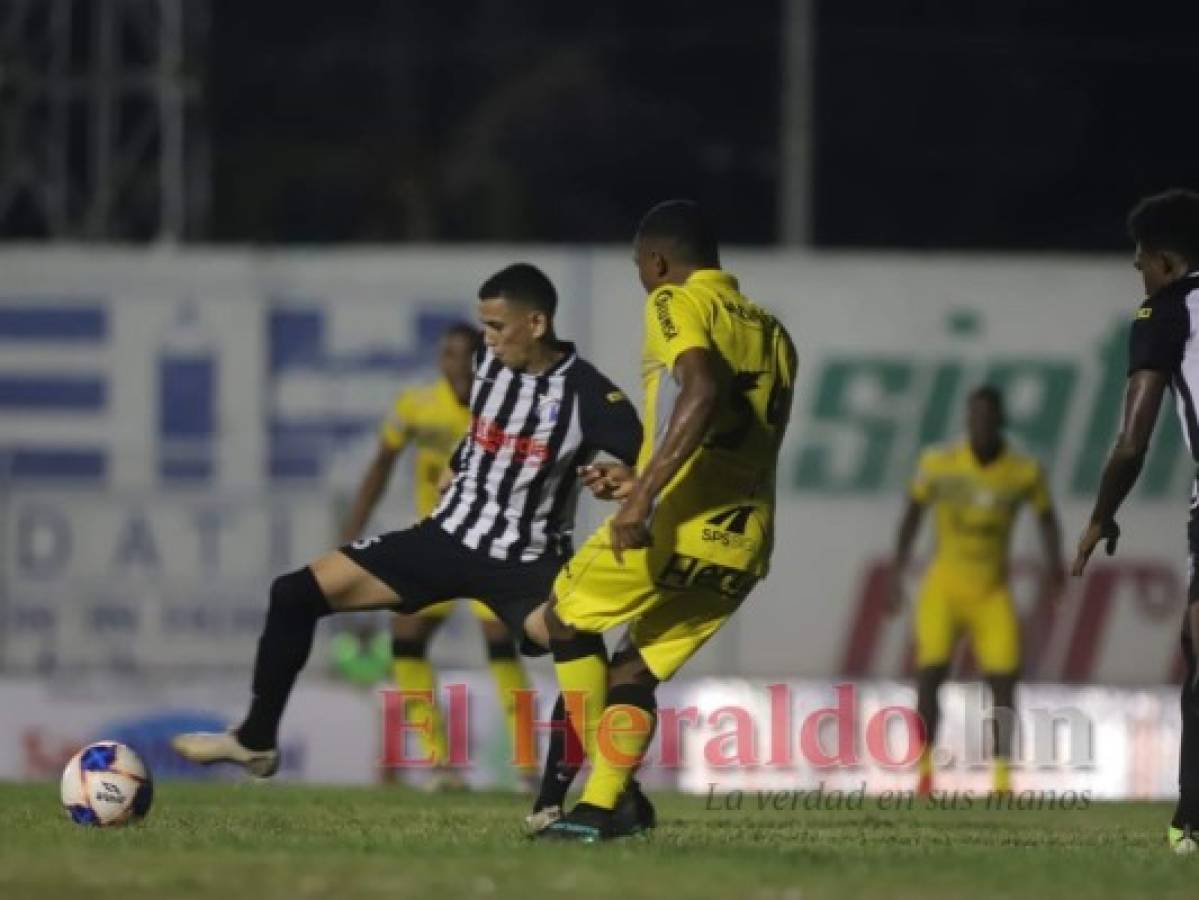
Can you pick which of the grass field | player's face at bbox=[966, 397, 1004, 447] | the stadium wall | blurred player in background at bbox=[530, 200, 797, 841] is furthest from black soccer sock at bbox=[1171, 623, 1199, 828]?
the stadium wall

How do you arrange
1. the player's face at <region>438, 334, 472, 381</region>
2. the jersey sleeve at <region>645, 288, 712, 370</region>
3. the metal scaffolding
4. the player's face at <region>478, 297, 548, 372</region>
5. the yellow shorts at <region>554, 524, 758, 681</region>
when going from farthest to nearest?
the metal scaffolding, the player's face at <region>438, 334, 472, 381</region>, the player's face at <region>478, 297, 548, 372</region>, the yellow shorts at <region>554, 524, 758, 681</region>, the jersey sleeve at <region>645, 288, 712, 370</region>

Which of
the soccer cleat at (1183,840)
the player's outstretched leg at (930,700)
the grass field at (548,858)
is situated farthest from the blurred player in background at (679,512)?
the player's outstretched leg at (930,700)

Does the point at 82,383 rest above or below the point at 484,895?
above

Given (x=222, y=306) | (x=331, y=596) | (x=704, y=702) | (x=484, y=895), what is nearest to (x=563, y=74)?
(x=222, y=306)

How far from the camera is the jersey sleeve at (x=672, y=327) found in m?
10.2

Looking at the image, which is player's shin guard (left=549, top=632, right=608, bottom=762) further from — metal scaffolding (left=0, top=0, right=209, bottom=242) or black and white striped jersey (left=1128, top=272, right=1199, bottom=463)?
metal scaffolding (left=0, top=0, right=209, bottom=242)

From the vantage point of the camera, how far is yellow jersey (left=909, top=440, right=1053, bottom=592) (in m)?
19.2

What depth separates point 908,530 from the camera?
763 inches

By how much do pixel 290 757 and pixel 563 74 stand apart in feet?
61.8

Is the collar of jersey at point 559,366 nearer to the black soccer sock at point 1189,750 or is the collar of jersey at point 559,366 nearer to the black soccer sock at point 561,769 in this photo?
the black soccer sock at point 561,769

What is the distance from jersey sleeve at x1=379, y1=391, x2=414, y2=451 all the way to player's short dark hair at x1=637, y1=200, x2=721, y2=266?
243 inches

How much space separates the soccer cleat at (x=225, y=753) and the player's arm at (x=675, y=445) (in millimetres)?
2165

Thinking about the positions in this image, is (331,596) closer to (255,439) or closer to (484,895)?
(484,895)

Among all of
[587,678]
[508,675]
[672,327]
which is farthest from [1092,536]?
[508,675]
